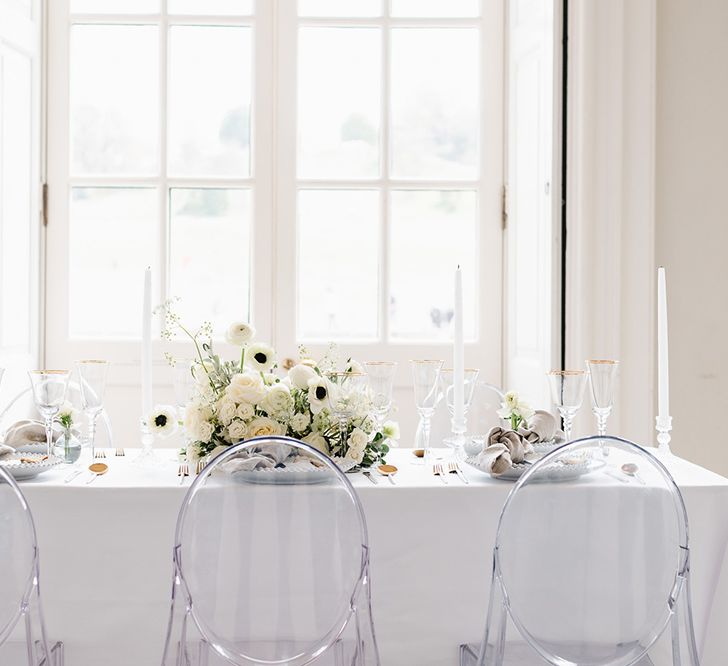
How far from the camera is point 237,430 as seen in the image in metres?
1.66

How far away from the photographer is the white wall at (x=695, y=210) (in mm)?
2812

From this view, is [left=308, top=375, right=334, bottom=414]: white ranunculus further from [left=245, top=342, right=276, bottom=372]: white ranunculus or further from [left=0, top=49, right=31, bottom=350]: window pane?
[left=0, top=49, right=31, bottom=350]: window pane

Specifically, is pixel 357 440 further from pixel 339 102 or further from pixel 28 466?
pixel 339 102

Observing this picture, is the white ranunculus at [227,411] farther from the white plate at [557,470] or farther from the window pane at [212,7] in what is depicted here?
the window pane at [212,7]

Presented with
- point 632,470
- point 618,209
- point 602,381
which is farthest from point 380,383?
point 618,209

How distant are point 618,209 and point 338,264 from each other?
1029 millimetres

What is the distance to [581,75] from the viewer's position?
2.75 meters

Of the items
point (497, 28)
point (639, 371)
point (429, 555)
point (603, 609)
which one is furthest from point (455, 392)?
point (497, 28)

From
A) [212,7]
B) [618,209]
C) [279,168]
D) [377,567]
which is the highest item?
[212,7]

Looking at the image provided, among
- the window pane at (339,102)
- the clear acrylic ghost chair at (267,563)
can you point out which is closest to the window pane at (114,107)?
the window pane at (339,102)

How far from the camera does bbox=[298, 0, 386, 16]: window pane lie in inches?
127

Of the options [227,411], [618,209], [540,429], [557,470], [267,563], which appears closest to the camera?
[267,563]

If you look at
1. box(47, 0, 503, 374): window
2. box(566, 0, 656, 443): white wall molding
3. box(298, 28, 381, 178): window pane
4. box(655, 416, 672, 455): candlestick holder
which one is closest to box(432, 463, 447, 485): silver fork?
box(655, 416, 672, 455): candlestick holder

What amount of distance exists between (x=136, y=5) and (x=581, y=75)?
1.61 meters
